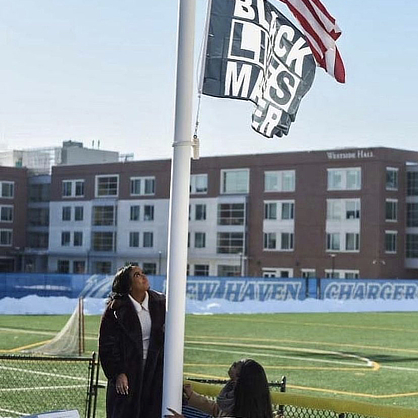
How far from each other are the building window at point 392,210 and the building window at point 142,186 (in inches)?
928

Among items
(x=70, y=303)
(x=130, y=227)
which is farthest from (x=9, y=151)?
(x=70, y=303)

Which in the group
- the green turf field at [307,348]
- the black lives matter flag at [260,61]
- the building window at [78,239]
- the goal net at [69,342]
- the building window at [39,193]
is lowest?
the green turf field at [307,348]

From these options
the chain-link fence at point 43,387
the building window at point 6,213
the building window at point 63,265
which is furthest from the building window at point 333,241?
the chain-link fence at point 43,387

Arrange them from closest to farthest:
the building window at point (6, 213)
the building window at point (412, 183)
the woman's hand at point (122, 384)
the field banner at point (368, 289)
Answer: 1. the woman's hand at point (122, 384)
2. the field banner at point (368, 289)
3. the building window at point (412, 183)
4. the building window at point (6, 213)

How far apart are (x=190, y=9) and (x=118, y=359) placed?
8.35 ft

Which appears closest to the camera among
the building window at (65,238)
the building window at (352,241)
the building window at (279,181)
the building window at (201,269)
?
the building window at (352,241)

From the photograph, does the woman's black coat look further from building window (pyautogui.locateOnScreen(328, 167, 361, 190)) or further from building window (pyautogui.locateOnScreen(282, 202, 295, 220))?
building window (pyautogui.locateOnScreen(282, 202, 295, 220))

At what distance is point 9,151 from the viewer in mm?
113000

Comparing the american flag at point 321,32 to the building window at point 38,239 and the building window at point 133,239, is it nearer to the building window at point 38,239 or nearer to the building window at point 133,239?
the building window at point 133,239

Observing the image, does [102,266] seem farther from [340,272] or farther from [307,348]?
[307,348]

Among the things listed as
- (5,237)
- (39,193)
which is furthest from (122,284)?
(39,193)

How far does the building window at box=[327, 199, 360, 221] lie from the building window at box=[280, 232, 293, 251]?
3879 millimetres

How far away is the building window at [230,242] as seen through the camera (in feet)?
298

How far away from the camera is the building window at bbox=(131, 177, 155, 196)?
96.0 meters
